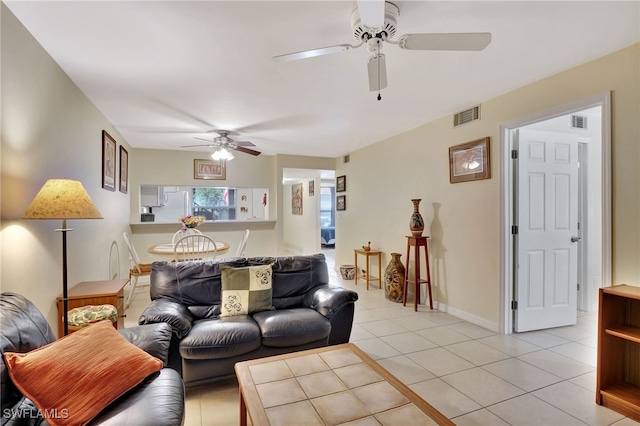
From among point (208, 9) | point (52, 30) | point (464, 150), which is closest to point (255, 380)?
point (208, 9)

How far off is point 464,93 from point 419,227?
1.62 m

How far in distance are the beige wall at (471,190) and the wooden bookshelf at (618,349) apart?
223 mm

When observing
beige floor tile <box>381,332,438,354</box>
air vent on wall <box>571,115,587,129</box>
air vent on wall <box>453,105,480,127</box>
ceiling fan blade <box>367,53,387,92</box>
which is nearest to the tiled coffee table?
beige floor tile <box>381,332,438,354</box>

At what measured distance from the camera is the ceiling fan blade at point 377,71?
1.79m

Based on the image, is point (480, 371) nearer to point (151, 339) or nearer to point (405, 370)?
point (405, 370)

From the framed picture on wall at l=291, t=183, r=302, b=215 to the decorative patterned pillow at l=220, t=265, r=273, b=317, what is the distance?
642 centimetres

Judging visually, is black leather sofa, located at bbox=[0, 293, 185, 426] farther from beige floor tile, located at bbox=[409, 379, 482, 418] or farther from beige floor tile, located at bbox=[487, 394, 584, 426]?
beige floor tile, located at bbox=[487, 394, 584, 426]

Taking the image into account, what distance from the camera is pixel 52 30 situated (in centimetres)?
189

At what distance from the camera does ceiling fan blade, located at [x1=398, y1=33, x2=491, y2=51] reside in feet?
5.04

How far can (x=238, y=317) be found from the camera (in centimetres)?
243

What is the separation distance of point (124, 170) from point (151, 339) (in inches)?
153

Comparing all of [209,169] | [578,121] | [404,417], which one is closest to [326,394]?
[404,417]

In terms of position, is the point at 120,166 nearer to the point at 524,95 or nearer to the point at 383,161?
the point at 383,161

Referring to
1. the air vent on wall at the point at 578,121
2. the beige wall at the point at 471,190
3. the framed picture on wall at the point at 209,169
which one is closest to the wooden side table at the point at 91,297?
the beige wall at the point at 471,190
